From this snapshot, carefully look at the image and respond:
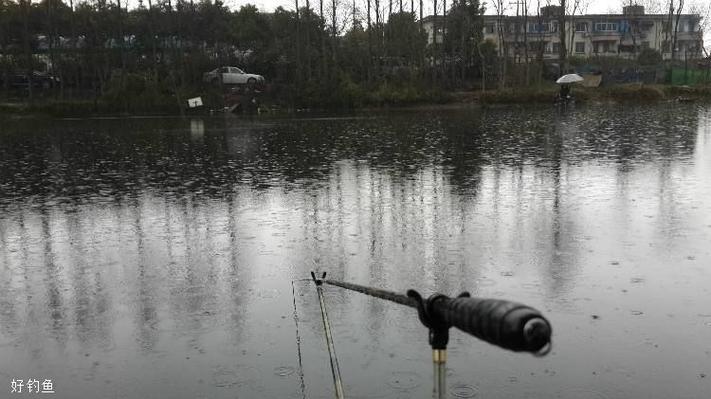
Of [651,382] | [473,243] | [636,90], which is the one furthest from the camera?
[636,90]

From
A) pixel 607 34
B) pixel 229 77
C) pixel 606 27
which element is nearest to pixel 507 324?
pixel 229 77

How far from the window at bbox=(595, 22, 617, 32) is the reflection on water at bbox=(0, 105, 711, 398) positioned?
6647cm

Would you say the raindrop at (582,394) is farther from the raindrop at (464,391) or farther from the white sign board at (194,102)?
the white sign board at (194,102)

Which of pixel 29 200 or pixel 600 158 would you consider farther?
pixel 600 158

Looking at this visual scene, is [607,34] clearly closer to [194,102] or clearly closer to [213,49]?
[213,49]

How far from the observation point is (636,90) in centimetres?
4322

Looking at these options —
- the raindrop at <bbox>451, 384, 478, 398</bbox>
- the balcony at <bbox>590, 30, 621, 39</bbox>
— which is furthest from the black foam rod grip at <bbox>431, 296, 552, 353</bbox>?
the balcony at <bbox>590, 30, 621, 39</bbox>

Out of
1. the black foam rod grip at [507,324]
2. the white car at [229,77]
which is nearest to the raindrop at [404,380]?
the black foam rod grip at [507,324]

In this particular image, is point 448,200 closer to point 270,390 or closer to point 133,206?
point 133,206

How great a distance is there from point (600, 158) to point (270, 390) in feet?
42.2

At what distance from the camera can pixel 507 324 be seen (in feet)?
5.87

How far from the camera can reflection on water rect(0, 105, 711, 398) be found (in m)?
4.86

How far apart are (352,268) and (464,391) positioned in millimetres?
3023

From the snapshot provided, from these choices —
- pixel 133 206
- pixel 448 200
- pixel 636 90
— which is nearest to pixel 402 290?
pixel 448 200
